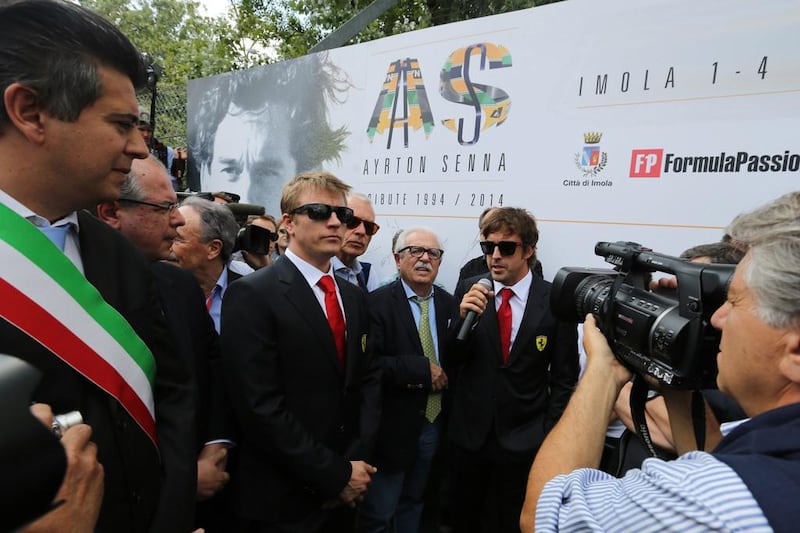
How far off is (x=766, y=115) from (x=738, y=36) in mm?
486

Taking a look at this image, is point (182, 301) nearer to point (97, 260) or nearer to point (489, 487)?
point (97, 260)

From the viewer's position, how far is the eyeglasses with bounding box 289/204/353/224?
222cm

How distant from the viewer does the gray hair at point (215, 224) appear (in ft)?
8.77

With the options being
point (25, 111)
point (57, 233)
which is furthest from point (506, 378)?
point (25, 111)

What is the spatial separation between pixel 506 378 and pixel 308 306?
3.76 ft

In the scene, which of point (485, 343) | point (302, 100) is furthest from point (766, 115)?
point (302, 100)

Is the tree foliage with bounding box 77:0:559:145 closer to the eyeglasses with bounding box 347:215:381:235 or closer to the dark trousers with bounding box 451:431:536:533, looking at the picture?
the eyeglasses with bounding box 347:215:381:235

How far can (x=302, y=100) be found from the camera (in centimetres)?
558

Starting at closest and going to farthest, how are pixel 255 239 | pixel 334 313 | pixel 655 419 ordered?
pixel 655 419
pixel 334 313
pixel 255 239

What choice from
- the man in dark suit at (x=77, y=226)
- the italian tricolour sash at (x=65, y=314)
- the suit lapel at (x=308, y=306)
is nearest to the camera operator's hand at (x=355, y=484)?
the suit lapel at (x=308, y=306)

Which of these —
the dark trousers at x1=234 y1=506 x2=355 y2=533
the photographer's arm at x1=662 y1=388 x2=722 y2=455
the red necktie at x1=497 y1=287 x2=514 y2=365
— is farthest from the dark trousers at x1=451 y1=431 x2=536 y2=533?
the photographer's arm at x1=662 y1=388 x2=722 y2=455

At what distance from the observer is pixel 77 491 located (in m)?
0.83

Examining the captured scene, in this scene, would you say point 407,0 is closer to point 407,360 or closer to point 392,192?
point 392,192

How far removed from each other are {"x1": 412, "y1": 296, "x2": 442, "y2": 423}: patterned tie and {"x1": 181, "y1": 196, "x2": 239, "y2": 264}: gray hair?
112 cm
